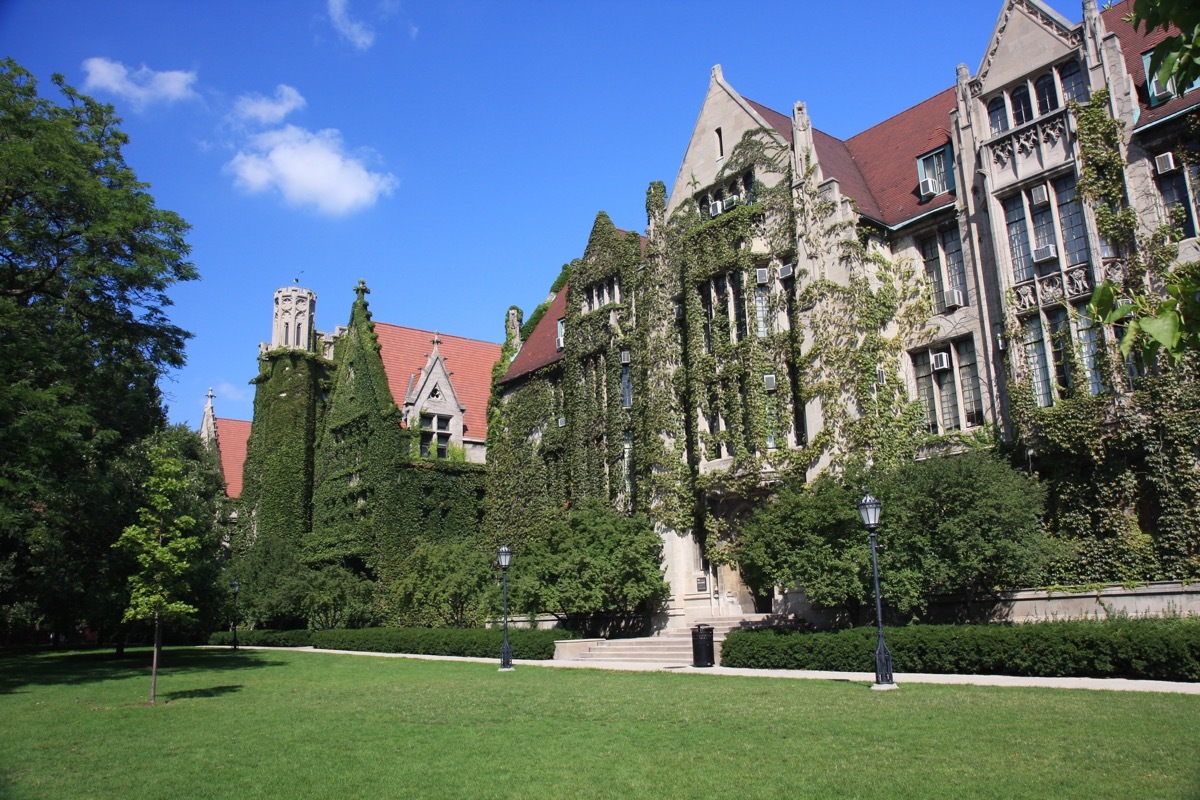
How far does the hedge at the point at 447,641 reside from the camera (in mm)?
28984

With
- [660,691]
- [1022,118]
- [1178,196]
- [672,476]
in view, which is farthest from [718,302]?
[660,691]

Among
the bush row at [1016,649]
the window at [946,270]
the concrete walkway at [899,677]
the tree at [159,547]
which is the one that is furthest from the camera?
the window at [946,270]

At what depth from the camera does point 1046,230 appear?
24.8m

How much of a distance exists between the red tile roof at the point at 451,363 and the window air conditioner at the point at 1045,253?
29.3 m

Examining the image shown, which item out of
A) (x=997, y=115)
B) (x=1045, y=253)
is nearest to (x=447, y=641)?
(x=1045, y=253)

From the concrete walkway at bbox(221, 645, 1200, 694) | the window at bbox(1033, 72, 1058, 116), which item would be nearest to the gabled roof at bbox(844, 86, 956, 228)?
the window at bbox(1033, 72, 1058, 116)

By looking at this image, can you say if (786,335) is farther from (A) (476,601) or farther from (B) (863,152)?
(A) (476,601)

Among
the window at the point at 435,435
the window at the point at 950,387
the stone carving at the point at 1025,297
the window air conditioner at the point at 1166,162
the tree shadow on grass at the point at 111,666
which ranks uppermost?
the window air conditioner at the point at 1166,162

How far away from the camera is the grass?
348 inches

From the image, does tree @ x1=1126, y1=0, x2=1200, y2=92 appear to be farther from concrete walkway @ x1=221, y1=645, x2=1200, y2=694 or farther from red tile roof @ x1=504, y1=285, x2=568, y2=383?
red tile roof @ x1=504, y1=285, x2=568, y2=383

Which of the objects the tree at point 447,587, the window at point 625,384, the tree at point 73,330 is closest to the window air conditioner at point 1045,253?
the window at point 625,384

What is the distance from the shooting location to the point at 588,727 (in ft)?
42.1

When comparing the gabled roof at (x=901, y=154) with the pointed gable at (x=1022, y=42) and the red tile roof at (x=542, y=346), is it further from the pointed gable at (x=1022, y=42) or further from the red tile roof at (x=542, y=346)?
the red tile roof at (x=542, y=346)

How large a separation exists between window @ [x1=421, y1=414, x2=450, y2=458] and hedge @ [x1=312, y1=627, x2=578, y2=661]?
10962 mm
